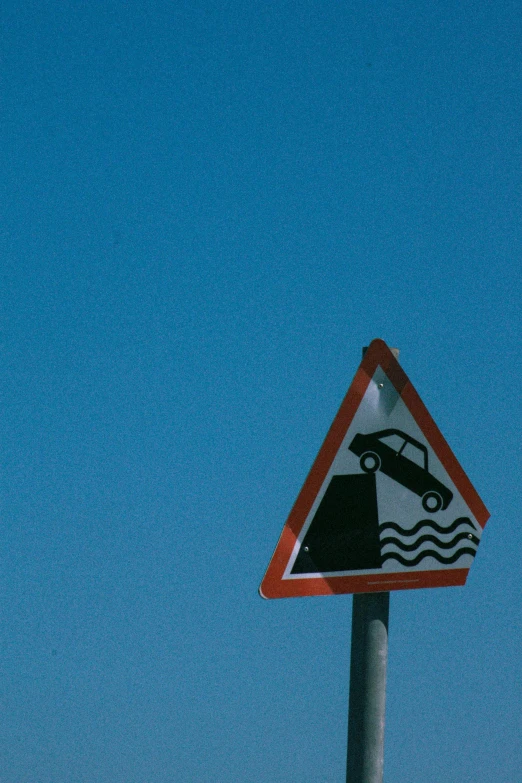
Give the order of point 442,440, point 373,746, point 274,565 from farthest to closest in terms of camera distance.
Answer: point 442,440
point 274,565
point 373,746

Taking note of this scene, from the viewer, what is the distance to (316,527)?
266cm

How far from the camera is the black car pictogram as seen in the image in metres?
2.71

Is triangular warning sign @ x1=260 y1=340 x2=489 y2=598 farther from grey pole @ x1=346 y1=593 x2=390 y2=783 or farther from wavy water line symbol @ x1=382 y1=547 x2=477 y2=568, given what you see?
grey pole @ x1=346 y1=593 x2=390 y2=783

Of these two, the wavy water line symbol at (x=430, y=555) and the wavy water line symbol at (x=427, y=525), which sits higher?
the wavy water line symbol at (x=427, y=525)

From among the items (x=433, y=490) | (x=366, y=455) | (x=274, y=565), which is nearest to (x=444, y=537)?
(x=433, y=490)

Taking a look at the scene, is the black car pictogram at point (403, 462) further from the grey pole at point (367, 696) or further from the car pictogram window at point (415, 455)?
the grey pole at point (367, 696)

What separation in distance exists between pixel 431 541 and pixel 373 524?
0.55 ft

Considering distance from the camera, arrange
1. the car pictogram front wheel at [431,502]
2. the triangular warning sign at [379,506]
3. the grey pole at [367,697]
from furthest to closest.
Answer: the car pictogram front wheel at [431,502]
the triangular warning sign at [379,506]
the grey pole at [367,697]

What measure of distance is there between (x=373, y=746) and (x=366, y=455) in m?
0.74

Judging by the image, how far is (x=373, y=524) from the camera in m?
2.68

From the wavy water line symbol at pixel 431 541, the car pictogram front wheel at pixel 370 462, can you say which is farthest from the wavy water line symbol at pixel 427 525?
the car pictogram front wheel at pixel 370 462

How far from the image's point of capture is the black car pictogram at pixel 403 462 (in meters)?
2.71

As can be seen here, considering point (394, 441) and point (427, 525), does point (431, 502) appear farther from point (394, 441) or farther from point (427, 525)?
point (394, 441)

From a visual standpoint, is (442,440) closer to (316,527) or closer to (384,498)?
(384,498)
